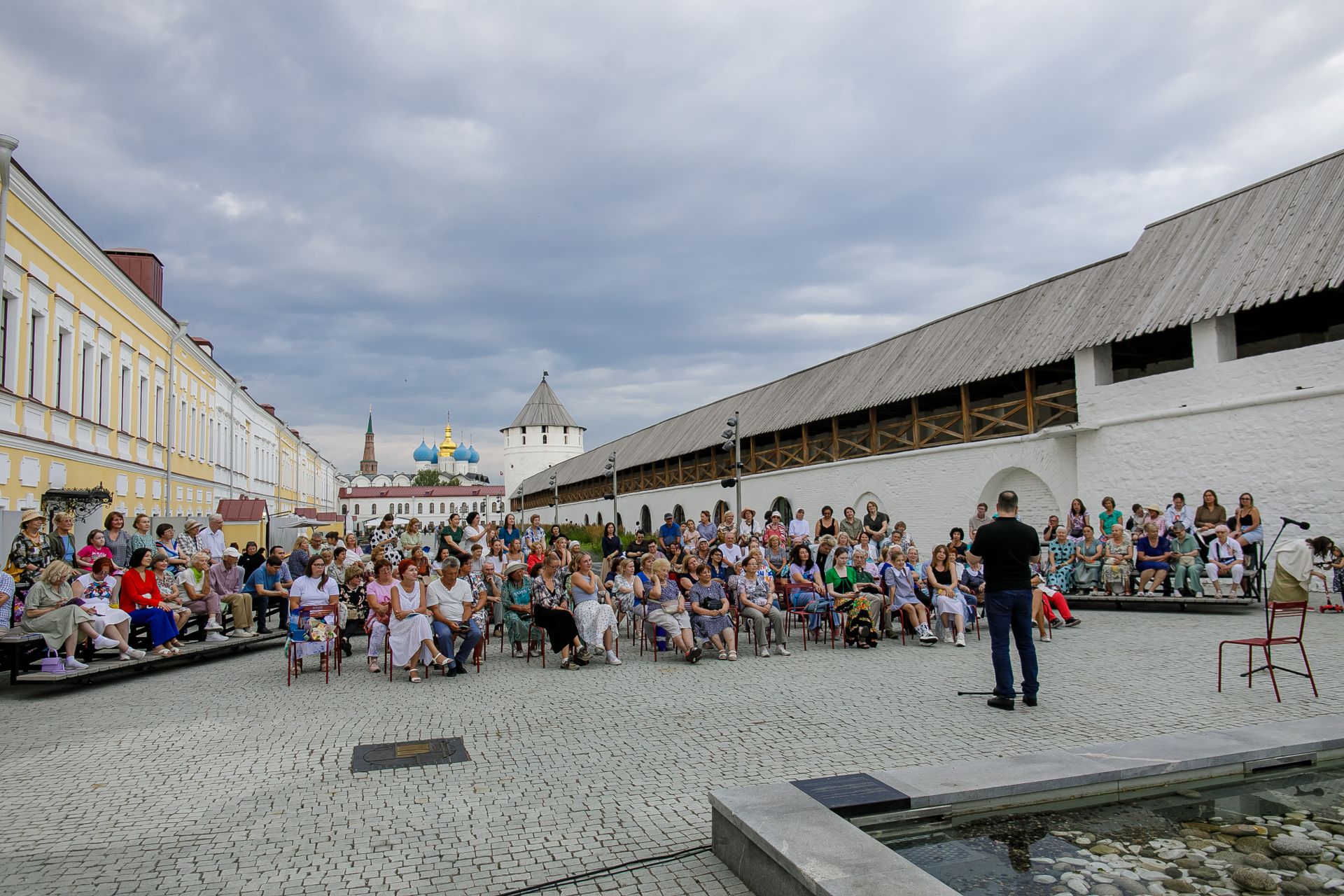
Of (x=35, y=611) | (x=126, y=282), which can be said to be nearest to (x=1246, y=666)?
(x=35, y=611)

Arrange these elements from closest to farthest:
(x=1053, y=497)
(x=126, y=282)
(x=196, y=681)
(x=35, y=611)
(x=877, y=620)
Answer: (x=35, y=611) < (x=196, y=681) < (x=877, y=620) < (x=1053, y=497) < (x=126, y=282)

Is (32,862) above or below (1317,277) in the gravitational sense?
below

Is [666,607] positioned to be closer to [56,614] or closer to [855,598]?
[855,598]

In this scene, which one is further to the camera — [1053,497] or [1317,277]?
[1053,497]

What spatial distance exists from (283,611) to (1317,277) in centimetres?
1690

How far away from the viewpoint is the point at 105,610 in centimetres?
934

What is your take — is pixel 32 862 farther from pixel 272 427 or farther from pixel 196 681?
pixel 272 427

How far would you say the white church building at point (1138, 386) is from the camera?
1423 centimetres

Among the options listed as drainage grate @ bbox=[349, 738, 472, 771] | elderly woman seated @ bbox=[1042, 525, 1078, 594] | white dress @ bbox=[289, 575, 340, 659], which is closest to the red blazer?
white dress @ bbox=[289, 575, 340, 659]

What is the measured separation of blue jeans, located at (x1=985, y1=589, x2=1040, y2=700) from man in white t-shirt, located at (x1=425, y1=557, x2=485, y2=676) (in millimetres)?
5504

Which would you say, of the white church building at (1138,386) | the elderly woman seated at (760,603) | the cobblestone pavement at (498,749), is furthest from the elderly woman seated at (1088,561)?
the elderly woman seated at (760,603)

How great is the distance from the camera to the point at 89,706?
7957 millimetres

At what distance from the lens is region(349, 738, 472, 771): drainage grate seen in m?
5.68

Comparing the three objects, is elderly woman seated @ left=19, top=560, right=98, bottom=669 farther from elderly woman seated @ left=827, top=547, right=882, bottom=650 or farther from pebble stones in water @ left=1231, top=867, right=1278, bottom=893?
pebble stones in water @ left=1231, top=867, right=1278, bottom=893
